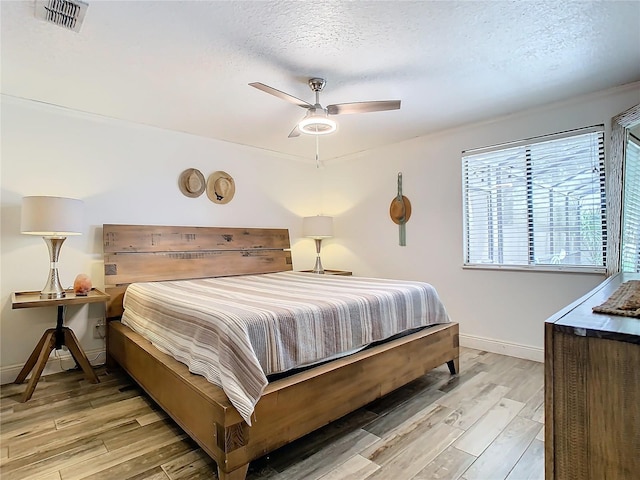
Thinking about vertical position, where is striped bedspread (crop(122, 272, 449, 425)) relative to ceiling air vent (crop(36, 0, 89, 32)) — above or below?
below

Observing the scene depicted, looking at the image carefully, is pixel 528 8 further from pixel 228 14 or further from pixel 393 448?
pixel 393 448

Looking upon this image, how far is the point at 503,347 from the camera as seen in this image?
3326mm

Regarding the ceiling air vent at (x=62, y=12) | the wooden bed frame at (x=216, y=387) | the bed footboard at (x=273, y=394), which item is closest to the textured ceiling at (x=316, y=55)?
the ceiling air vent at (x=62, y=12)

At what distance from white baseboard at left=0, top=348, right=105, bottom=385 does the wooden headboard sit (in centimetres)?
45

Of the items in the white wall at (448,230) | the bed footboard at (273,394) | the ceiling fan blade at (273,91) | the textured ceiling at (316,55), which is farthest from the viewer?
the white wall at (448,230)

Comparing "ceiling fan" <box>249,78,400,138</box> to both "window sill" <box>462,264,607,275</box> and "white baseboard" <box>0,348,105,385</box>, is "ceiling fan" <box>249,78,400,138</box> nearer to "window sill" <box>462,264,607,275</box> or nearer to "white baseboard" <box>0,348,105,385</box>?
"window sill" <box>462,264,607,275</box>

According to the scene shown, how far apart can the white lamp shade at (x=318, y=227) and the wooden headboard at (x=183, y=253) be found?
34 centimetres

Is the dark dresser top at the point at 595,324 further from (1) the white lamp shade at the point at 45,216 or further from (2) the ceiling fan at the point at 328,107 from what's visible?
(1) the white lamp shade at the point at 45,216

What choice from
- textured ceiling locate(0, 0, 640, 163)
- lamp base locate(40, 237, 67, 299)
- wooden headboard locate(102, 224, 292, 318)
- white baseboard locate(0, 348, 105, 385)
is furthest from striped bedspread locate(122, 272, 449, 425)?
textured ceiling locate(0, 0, 640, 163)

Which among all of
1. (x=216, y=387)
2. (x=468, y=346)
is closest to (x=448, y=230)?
(x=468, y=346)

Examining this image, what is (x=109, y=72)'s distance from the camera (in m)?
2.42

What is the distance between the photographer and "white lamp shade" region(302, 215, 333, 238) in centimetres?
450

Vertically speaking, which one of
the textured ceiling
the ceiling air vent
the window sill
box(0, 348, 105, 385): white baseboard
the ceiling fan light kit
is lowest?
box(0, 348, 105, 385): white baseboard

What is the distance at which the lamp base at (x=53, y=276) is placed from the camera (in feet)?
8.63
